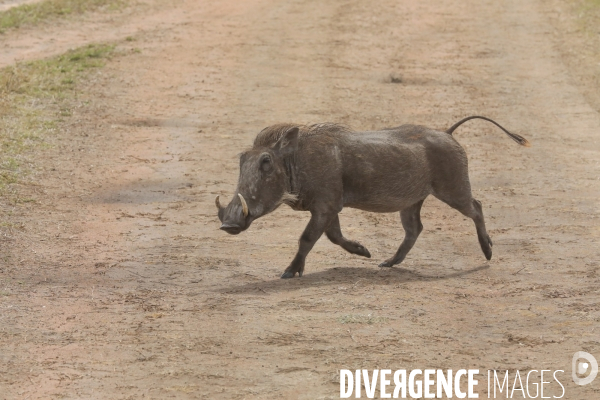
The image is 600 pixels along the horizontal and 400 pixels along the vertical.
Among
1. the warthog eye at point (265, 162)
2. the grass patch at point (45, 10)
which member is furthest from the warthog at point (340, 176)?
the grass patch at point (45, 10)

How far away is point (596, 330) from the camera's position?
6.68 meters

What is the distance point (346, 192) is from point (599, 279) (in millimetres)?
1934

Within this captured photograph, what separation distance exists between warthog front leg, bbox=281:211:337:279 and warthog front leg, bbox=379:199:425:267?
790 mm

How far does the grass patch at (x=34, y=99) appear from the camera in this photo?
458 inches

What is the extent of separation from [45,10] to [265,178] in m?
12.9

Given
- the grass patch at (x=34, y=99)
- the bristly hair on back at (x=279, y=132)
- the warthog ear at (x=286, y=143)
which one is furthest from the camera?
the grass patch at (x=34, y=99)

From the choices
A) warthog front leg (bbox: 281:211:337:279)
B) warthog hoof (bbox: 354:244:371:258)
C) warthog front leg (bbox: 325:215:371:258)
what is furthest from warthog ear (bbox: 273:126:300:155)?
warthog hoof (bbox: 354:244:371:258)

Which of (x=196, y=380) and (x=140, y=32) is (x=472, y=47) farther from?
(x=196, y=380)

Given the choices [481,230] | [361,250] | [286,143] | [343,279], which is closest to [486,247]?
[481,230]

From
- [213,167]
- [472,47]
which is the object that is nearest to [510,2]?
[472,47]

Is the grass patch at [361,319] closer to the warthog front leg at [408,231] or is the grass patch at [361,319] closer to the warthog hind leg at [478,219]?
the warthog front leg at [408,231]

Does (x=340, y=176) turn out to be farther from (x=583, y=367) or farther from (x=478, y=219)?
(x=583, y=367)

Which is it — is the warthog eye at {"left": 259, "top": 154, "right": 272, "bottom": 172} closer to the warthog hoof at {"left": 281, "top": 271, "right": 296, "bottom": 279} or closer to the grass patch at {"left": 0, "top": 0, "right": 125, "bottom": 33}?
the warthog hoof at {"left": 281, "top": 271, "right": 296, "bottom": 279}

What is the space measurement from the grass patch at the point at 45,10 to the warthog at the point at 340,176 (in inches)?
455
